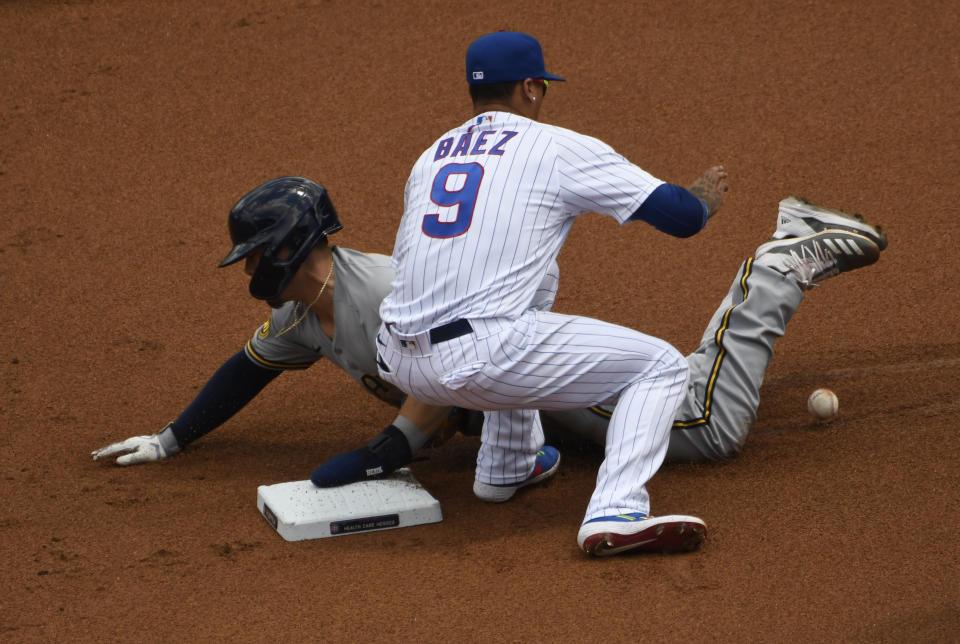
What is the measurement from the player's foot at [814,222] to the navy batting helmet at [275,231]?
1541 millimetres

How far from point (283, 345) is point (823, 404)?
171cm

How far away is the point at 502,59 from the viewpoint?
3.04 metres

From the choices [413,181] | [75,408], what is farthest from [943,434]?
[75,408]

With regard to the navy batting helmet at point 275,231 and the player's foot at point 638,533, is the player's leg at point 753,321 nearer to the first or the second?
the player's foot at point 638,533

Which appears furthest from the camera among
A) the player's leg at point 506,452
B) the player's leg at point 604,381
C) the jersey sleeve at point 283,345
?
the jersey sleeve at point 283,345

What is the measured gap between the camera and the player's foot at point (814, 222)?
11.9 ft

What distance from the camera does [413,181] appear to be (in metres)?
3.15

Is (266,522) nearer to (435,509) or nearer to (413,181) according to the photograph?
(435,509)

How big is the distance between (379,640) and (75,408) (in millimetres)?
1975

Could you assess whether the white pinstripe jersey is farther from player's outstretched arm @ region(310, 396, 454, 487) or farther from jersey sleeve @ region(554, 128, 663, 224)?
player's outstretched arm @ region(310, 396, 454, 487)

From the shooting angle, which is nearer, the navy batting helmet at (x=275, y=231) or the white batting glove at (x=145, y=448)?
the navy batting helmet at (x=275, y=231)

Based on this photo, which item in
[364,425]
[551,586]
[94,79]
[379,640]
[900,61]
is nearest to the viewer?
[379,640]

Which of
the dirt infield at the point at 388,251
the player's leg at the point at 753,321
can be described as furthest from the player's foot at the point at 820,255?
the dirt infield at the point at 388,251

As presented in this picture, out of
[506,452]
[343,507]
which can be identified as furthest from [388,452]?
[506,452]
